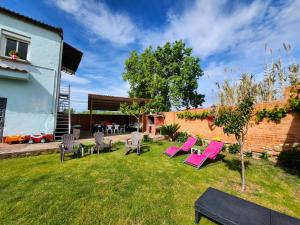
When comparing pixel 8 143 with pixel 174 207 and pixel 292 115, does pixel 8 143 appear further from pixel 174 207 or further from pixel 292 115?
pixel 292 115

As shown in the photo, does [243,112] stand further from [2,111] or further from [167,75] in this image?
[167,75]

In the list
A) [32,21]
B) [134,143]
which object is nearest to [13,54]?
[32,21]

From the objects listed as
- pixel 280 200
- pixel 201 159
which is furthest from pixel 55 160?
pixel 280 200

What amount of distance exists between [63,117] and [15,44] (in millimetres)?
5656

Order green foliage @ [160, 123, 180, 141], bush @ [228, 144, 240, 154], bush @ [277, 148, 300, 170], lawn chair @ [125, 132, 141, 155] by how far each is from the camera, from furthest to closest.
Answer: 1. green foliage @ [160, 123, 180, 141]
2. bush @ [228, 144, 240, 154]
3. lawn chair @ [125, 132, 141, 155]
4. bush @ [277, 148, 300, 170]

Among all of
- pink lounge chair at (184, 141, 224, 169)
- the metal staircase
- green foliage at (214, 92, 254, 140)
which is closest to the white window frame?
the metal staircase

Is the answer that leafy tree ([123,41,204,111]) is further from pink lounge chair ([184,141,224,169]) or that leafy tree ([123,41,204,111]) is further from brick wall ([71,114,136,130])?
pink lounge chair ([184,141,224,169])

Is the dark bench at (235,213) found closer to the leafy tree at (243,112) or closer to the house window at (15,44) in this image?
the leafy tree at (243,112)

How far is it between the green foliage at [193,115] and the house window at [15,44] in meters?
11.8

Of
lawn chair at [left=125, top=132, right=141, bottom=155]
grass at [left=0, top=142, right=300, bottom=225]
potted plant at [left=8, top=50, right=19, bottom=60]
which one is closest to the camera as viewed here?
grass at [left=0, top=142, right=300, bottom=225]

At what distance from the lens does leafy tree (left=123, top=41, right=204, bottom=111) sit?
26.0 meters

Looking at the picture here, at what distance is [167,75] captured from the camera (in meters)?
27.9

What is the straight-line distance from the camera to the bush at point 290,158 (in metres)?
6.89

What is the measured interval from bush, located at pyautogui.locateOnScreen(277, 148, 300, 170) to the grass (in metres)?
0.68
